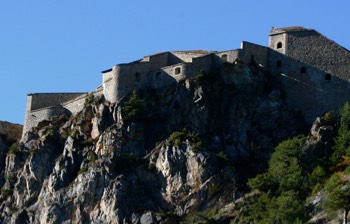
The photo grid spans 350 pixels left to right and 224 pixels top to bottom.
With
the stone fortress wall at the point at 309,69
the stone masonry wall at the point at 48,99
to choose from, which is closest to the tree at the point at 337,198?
the stone fortress wall at the point at 309,69

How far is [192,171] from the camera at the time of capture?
11088 cm

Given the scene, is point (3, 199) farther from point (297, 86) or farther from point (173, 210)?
point (297, 86)

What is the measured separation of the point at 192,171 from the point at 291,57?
15295 mm

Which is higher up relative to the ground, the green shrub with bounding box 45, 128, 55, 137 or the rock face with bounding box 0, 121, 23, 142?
the rock face with bounding box 0, 121, 23, 142

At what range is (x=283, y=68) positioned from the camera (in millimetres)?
120188

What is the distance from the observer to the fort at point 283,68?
118 metres

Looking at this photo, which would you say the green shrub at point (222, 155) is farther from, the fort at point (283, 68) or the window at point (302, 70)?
the window at point (302, 70)

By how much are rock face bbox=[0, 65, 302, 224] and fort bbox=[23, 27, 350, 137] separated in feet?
3.92

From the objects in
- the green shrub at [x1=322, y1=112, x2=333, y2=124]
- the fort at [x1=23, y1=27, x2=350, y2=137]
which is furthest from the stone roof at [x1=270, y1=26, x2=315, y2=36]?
the green shrub at [x1=322, y1=112, x2=333, y2=124]

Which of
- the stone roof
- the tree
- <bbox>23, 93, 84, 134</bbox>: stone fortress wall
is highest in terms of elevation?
the stone roof

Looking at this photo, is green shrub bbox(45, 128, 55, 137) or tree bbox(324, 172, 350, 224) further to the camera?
green shrub bbox(45, 128, 55, 137)

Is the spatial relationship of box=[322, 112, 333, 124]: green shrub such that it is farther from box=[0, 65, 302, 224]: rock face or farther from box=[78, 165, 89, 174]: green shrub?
box=[78, 165, 89, 174]: green shrub

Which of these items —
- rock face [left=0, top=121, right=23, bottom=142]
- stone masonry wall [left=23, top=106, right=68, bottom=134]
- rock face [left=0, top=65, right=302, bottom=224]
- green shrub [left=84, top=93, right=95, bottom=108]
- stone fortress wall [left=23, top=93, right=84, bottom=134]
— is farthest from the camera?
rock face [left=0, top=121, right=23, bottom=142]

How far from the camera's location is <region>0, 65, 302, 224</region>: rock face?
110 meters
